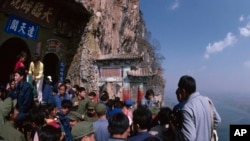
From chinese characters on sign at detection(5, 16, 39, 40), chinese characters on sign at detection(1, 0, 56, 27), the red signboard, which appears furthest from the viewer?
the red signboard

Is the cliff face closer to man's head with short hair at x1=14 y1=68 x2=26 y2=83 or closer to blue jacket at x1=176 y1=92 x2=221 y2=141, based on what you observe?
man's head with short hair at x1=14 y1=68 x2=26 y2=83

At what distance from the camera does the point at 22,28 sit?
10.8 m

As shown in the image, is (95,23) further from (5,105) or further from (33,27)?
(5,105)

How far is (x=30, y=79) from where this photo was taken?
8625mm

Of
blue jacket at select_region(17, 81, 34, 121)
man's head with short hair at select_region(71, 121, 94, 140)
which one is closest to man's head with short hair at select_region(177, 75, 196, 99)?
man's head with short hair at select_region(71, 121, 94, 140)

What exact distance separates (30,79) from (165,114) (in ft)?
18.8

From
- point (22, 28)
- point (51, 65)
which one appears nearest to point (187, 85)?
point (22, 28)

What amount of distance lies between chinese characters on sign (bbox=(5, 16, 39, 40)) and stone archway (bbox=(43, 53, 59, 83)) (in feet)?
4.66

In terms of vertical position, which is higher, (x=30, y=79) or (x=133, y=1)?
(x=133, y=1)

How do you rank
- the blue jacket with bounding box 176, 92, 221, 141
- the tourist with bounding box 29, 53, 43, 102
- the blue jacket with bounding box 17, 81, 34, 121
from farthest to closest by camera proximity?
the tourist with bounding box 29, 53, 43, 102, the blue jacket with bounding box 17, 81, 34, 121, the blue jacket with bounding box 176, 92, 221, 141

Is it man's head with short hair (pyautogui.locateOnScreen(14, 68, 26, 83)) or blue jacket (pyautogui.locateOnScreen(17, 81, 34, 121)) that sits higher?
man's head with short hair (pyautogui.locateOnScreen(14, 68, 26, 83))

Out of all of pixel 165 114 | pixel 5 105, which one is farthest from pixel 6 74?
pixel 165 114

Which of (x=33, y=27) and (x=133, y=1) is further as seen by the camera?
(x=133, y=1)

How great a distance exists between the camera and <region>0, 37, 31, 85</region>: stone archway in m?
11.6
